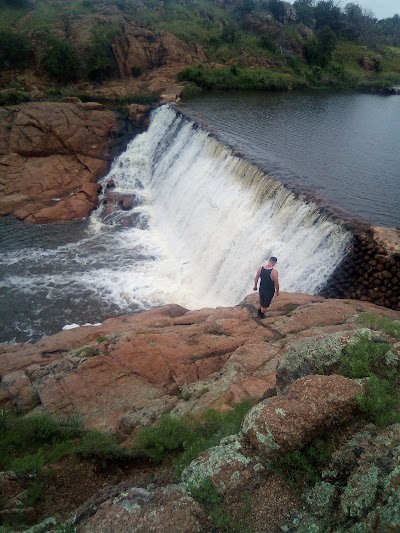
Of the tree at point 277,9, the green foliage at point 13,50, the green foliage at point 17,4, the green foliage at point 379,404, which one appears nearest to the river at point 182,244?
the green foliage at point 379,404

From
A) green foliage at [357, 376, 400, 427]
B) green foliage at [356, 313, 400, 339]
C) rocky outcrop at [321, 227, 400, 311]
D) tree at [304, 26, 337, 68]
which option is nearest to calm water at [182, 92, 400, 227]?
rocky outcrop at [321, 227, 400, 311]

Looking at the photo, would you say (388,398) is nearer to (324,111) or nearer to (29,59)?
(324,111)

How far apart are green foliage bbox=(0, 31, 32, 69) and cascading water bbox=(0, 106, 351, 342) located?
18373mm

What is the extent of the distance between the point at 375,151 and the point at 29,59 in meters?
28.0

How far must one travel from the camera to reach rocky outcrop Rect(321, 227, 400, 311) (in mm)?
10227

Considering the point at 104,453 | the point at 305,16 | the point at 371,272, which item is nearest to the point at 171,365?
the point at 104,453

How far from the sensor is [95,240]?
Answer: 18391mm

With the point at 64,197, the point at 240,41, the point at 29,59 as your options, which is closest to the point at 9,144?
the point at 64,197

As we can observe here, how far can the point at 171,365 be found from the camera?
8367 millimetres

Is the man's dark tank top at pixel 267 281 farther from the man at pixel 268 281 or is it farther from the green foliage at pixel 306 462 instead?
the green foliage at pixel 306 462

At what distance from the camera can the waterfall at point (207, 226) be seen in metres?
12.3

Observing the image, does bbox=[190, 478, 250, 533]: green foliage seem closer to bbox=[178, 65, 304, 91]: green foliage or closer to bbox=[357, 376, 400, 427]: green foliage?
bbox=[357, 376, 400, 427]: green foliage

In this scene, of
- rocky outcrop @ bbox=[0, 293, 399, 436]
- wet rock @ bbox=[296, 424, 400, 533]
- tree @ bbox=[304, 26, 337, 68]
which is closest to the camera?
wet rock @ bbox=[296, 424, 400, 533]

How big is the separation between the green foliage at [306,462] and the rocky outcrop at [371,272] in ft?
23.8
